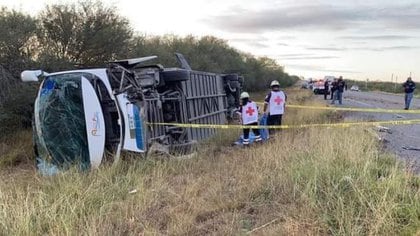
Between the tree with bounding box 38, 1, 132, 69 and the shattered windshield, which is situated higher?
the tree with bounding box 38, 1, 132, 69

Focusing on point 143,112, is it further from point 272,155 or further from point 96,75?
point 272,155

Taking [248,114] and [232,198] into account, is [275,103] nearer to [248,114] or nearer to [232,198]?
[248,114]

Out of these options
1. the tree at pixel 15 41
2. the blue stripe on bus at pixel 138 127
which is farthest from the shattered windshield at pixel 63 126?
the tree at pixel 15 41

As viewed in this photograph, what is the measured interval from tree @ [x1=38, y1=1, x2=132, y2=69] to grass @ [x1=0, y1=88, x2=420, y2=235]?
34.3ft

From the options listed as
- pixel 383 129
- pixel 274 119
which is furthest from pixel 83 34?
pixel 383 129

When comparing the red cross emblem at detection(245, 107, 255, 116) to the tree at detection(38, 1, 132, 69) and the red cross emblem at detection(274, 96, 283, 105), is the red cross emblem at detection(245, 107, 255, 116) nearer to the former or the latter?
the red cross emblem at detection(274, 96, 283, 105)

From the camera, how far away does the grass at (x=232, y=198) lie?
4.69 m

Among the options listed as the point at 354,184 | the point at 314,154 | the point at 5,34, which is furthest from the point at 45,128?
the point at 5,34

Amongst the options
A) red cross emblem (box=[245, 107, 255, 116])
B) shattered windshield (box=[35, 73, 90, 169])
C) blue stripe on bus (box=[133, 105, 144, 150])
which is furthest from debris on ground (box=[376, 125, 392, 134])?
shattered windshield (box=[35, 73, 90, 169])

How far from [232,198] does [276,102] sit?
6979 mm

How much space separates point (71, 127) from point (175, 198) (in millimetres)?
2359

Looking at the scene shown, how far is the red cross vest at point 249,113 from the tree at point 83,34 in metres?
7.25

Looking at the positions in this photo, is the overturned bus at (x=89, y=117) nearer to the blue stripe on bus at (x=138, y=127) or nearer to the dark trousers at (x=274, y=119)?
the blue stripe on bus at (x=138, y=127)

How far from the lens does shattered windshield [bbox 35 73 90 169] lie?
7.62 m
